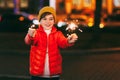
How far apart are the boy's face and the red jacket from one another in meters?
0.07

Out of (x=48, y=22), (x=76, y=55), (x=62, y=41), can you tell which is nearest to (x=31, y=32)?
(x=48, y=22)

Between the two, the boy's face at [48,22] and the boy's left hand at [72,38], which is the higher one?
the boy's face at [48,22]

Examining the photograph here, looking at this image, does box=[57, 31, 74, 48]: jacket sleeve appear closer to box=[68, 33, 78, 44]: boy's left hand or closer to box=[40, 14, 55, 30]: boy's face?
box=[68, 33, 78, 44]: boy's left hand

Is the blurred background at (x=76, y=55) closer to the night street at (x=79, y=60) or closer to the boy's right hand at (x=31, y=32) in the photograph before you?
the night street at (x=79, y=60)

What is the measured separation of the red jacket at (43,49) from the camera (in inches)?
251

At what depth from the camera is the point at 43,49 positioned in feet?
21.0

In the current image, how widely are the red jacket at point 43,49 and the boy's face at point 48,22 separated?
0.07 meters

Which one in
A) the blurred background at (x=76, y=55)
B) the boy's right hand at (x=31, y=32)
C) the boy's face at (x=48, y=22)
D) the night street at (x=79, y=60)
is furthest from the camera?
the night street at (x=79, y=60)

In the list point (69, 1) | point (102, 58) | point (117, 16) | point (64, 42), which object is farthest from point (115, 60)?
point (69, 1)

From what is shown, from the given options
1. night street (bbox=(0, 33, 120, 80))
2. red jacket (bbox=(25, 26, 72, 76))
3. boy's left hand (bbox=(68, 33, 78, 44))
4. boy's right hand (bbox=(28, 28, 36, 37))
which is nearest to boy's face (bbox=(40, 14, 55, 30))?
red jacket (bbox=(25, 26, 72, 76))

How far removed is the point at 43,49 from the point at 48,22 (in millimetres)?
372

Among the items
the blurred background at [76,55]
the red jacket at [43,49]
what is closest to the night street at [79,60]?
the blurred background at [76,55]

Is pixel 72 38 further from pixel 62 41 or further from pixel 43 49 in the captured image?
pixel 43 49

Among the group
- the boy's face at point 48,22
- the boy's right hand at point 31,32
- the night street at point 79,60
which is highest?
the boy's face at point 48,22
